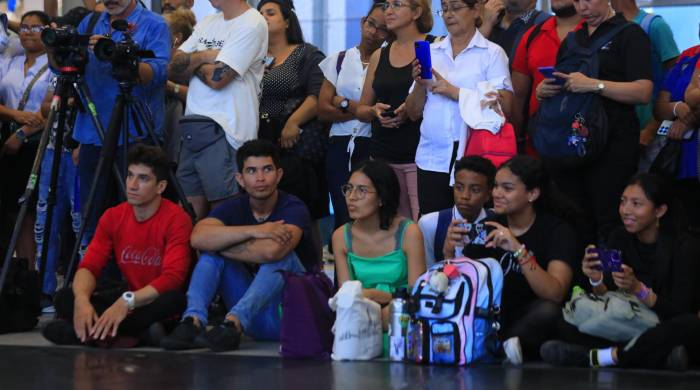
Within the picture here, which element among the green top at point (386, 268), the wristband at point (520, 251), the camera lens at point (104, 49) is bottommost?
the green top at point (386, 268)

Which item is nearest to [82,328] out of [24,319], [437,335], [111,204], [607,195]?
[24,319]

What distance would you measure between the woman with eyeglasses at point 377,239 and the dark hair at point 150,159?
944 mm

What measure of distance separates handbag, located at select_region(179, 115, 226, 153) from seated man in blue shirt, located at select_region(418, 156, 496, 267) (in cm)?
127

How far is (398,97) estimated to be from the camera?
581 centimetres

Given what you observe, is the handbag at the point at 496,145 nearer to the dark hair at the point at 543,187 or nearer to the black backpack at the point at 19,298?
the dark hair at the point at 543,187

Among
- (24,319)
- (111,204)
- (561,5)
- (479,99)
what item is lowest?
(24,319)

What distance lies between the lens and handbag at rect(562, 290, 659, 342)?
182 inches

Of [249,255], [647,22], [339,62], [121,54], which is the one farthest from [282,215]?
[647,22]

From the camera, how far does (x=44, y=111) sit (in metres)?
6.76

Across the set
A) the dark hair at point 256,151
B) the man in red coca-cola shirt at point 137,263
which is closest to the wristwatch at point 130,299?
the man in red coca-cola shirt at point 137,263

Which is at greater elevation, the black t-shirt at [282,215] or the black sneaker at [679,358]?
the black t-shirt at [282,215]

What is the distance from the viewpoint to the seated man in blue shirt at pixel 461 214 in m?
5.12

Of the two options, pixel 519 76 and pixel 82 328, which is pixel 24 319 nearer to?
pixel 82 328

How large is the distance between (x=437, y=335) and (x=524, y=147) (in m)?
1.43
